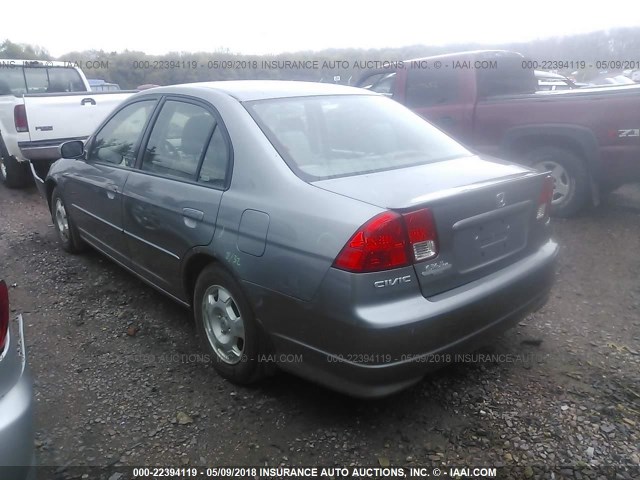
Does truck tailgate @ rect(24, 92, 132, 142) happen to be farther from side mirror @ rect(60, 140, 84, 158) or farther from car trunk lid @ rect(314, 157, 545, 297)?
car trunk lid @ rect(314, 157, 545, 297)

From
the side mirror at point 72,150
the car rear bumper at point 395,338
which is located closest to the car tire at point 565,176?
the car rear bumper at point 395,338

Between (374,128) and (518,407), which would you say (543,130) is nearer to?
(374,128)

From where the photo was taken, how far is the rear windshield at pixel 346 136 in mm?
2883

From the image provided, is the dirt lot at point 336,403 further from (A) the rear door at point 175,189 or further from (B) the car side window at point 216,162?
(B) the car side window at point 216,162

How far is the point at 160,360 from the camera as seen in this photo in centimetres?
341

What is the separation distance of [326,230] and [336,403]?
1040 mm

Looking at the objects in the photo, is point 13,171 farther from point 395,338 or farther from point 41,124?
point 395,338

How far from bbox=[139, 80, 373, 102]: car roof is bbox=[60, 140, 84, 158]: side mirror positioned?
4.00ft

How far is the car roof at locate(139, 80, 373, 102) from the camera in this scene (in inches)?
128

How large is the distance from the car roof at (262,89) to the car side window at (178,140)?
12cm

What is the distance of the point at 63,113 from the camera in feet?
24.5

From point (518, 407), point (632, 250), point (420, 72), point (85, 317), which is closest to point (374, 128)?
point (518, 407)

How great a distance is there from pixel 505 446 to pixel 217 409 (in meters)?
1.44

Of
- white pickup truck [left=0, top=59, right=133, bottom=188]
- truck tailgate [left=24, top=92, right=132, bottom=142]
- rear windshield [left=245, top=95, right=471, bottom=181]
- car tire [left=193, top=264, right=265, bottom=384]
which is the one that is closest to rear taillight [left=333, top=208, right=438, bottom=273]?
rear windshield [left=245, top=95, right=471, bottom=181]
